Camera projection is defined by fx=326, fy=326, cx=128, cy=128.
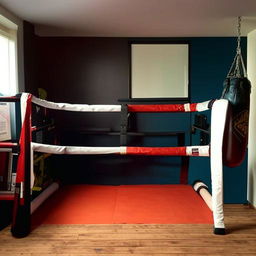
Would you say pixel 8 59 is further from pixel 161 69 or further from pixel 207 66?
pixel 207 66

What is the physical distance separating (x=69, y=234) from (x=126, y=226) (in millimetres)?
489

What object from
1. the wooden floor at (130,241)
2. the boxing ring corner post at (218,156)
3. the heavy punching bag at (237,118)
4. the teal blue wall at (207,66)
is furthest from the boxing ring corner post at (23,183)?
the teal blue wall at (207,66)

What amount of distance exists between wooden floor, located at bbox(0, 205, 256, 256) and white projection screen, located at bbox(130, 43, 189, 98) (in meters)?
2.50

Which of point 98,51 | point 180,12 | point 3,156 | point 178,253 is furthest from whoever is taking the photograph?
point 98,51

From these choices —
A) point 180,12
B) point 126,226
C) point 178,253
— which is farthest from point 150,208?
point 180,12

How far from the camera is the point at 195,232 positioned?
2715mm

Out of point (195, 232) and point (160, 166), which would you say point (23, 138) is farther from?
point (160, 166)

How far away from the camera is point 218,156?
9.11ft

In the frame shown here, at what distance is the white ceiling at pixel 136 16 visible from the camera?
3359mm

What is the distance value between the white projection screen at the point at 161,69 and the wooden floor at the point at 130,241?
250cm

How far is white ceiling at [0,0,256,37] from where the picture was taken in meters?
3.36

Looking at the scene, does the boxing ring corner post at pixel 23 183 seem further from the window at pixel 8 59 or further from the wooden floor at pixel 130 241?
the window at pixel 8 59

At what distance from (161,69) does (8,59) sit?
217cm

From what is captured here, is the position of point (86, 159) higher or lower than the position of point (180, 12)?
lower
